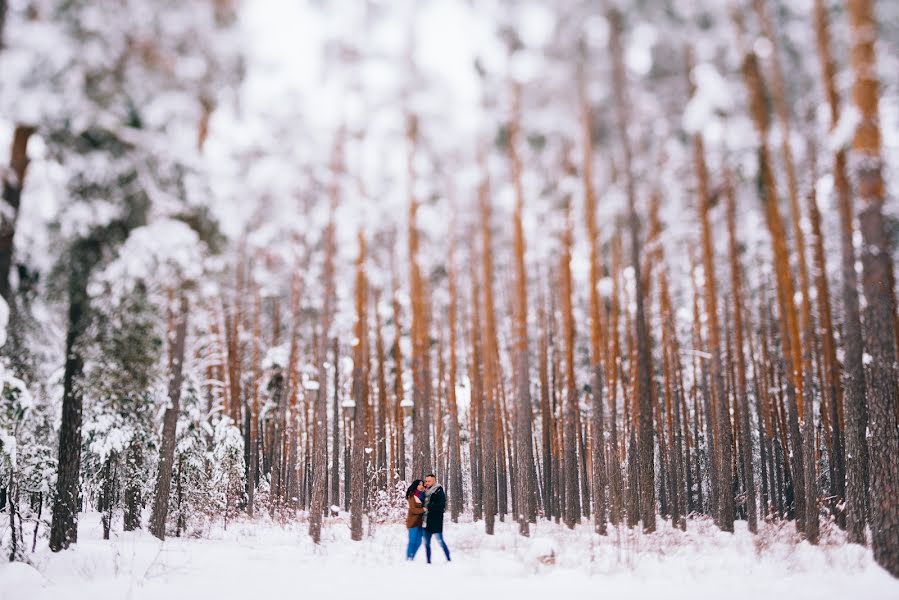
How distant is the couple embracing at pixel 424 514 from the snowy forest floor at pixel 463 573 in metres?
0.34

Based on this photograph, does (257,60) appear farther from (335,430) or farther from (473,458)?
(473,458)

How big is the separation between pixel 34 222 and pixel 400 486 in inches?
476

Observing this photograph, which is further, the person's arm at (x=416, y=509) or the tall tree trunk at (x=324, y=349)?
the tall tree trunk at (x=324, y=349)

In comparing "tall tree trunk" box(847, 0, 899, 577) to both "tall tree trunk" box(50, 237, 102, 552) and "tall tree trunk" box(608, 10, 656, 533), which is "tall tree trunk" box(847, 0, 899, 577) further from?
"tall tree trunk" box(50, 237, 102, 552)

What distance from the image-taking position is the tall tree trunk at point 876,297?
328 inches

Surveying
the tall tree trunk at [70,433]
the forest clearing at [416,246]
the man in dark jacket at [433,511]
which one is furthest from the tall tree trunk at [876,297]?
the tall tree trunk at [70,433]

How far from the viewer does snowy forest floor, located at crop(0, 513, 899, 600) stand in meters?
8.01

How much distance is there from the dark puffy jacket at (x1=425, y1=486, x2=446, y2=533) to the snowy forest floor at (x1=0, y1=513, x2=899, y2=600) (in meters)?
0.61

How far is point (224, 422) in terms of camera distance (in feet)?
62.5

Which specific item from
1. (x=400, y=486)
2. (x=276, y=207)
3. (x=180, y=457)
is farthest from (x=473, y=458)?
(x=276, y=207)

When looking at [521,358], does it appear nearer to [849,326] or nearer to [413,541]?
[413,541]

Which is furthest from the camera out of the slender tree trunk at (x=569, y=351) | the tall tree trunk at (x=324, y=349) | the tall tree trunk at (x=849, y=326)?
the slender tree trunk at (x=569, y=351)

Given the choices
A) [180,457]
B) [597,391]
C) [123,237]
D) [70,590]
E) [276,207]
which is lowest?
[70,590]

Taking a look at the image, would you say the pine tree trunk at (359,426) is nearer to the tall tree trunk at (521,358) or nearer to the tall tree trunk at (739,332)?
the tall tree trunk at (521,358)
